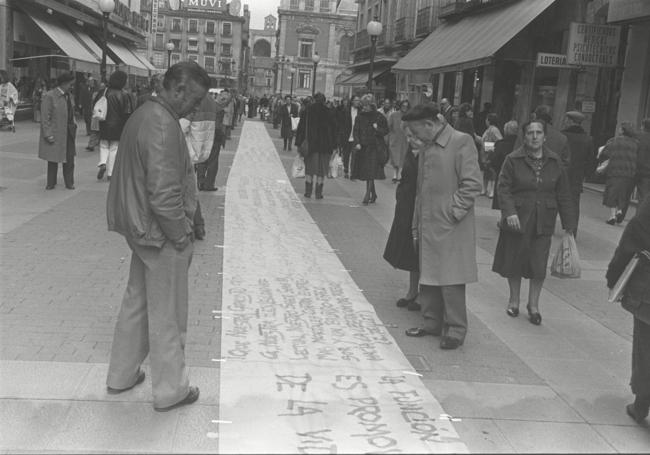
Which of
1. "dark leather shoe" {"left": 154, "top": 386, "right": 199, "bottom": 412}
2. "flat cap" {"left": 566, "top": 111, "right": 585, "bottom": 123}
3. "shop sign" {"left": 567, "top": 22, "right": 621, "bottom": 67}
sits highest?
"shop sign" {"left": 567, "top": 22, "right": 621, "bottom": 67}

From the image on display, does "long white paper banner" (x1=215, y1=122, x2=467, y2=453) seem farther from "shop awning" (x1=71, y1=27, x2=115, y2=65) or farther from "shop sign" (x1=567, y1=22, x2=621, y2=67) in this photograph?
"shop awning" (x1=71, y1=27, x2=115, y2=65)

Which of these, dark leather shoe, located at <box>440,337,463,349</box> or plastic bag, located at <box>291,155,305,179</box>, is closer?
dark leather shoe, located at <box>440,337,463,349</box>

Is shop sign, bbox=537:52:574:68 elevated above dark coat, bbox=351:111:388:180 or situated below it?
above

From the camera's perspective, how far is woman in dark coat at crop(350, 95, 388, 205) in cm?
1274

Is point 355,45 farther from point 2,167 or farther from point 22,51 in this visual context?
point 2,167

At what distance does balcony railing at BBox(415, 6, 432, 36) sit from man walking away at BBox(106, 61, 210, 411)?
27.0 m

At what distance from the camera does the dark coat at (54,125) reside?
36.7 ft

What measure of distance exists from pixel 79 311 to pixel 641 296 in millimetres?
3952

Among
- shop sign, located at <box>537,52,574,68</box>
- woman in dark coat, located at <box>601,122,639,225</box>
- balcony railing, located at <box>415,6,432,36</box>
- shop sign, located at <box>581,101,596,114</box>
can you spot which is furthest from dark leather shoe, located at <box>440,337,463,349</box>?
balcony railing, located at <box>415,6,432,36</box>

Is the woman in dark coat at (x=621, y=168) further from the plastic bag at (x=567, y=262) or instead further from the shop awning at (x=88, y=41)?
the shop awning at (x=88, y=41)

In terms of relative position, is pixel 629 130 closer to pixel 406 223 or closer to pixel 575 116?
pixel 575 116

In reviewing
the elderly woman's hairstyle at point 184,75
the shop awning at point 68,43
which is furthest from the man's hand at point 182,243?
the shop awning at point 68,43

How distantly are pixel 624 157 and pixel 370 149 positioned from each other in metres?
4.00

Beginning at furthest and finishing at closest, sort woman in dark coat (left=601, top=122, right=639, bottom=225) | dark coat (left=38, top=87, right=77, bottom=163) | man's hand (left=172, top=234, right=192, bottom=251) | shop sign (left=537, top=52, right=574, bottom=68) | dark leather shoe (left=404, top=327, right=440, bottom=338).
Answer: shop sign (left=537, top=52, right=574, bottom=68) → woman in dark coat (left=601, top=122, right=639, bottom=225) → dark coat (left=38, top=87, right=77, bottom=163) → dark leather shoe (left=404, top=327, right=440, bottom=338) → man's hand (left=172, top=234, right=192, bottom=251)
